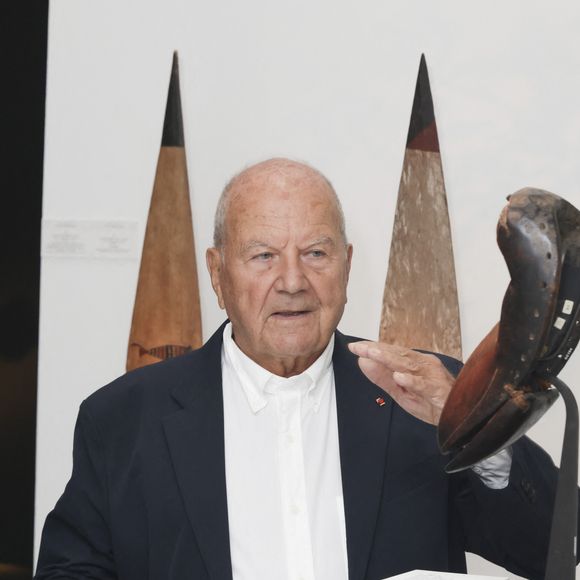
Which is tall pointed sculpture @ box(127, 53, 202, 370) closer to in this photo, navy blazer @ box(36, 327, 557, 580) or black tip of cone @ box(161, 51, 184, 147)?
black tip of cone @ box(161, 51, 184, 147)

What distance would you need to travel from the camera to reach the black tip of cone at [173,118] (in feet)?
9.14

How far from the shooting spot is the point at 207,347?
1921 mm

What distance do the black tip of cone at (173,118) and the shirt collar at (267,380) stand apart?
3.57 ft

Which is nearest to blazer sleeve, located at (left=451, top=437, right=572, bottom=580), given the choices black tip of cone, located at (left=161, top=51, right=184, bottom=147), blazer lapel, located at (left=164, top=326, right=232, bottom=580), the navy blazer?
the navy blazer

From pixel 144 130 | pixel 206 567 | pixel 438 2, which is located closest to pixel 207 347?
pixel 206 567

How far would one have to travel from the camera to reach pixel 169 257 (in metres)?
2.80

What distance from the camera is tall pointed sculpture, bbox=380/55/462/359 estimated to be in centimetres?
267

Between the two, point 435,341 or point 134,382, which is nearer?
point 134,382

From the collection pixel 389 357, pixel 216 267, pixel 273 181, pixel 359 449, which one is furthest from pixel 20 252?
pixel 389 357

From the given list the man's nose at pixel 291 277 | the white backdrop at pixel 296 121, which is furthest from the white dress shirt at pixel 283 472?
the white backdrop at pixel 296 121

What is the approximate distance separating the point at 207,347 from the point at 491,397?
0.94 meters

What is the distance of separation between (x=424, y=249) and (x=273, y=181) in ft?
3.09

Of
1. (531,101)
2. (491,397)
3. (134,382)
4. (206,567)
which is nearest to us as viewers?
(491,397)

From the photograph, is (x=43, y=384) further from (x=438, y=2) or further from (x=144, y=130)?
(x=438, y=2)
